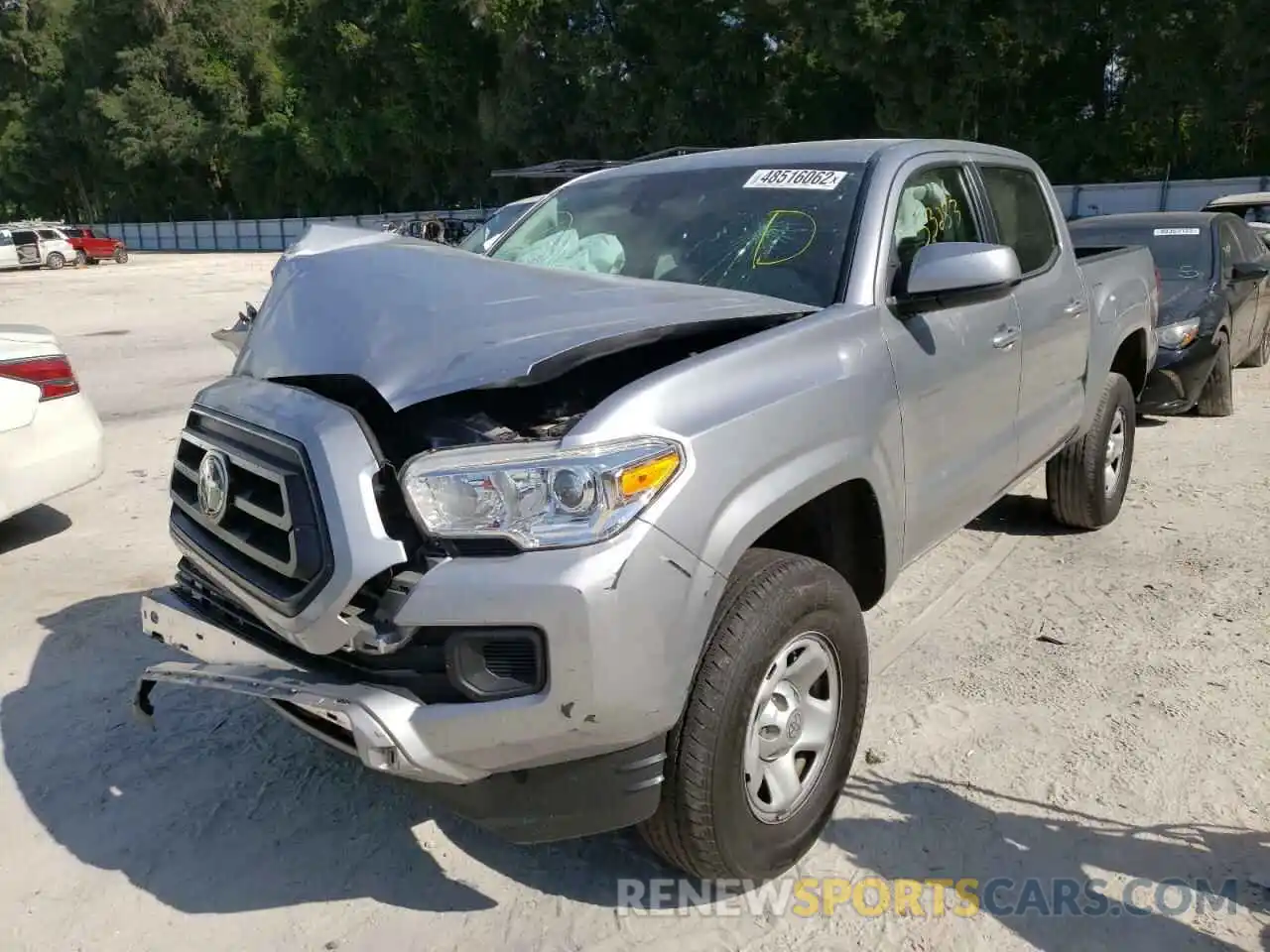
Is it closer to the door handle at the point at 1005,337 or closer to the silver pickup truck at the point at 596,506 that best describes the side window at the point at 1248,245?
the door handle at the point at 1005,337

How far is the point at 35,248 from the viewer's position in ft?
117

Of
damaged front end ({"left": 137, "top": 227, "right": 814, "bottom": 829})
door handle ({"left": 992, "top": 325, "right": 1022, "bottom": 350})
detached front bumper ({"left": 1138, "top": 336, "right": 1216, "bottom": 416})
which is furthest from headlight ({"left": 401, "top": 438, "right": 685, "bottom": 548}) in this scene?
detached front bumper ({"left": 1138, "top": 336, "right": 1216, "bottom": 416})

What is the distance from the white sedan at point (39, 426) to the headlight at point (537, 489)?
3678 mm

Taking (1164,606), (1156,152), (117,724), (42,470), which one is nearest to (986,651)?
(1164,606)

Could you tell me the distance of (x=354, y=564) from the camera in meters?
2.21

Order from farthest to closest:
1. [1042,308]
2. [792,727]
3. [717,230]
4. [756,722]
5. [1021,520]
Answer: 1. [1021,520]
2. [1042,308]
3. [717,230]
4. [792,727]
5. [756,722]

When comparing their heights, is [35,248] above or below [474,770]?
below

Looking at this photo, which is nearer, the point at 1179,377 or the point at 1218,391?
the point at 1179,377

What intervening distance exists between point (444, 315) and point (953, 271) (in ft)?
4.99

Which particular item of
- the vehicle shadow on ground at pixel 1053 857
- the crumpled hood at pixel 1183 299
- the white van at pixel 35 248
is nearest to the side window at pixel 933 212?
the vehicle shadow on ground at pixel 1053 857

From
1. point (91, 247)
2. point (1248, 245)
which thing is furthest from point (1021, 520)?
point (91, 247)

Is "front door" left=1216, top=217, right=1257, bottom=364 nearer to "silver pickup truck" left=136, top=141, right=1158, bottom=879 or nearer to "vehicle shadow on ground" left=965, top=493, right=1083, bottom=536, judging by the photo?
"vehicle shadow on ground" left=965, top=493, right=1083, bottom=536

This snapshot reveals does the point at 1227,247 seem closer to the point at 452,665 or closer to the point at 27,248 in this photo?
the point at 452,665

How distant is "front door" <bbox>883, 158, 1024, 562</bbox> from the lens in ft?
10.5
